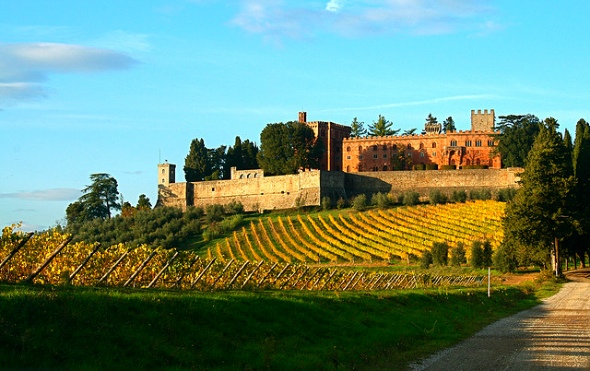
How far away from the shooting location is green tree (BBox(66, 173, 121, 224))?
117188 millimetres

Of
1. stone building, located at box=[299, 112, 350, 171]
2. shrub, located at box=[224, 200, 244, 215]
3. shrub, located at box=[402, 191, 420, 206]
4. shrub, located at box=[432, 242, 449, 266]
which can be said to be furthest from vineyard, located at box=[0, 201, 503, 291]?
stone building, located at box=[299, 112, 350, 171]

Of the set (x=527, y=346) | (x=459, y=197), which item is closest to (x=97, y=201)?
(x=459, y=197)

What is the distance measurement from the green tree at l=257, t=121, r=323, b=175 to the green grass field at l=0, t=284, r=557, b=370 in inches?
3427

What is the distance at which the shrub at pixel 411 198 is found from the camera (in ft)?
309

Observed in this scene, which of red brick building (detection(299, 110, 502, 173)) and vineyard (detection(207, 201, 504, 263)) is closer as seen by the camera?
vineyard (detection(207, 201, 504, 263))

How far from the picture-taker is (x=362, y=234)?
81500 millimetres

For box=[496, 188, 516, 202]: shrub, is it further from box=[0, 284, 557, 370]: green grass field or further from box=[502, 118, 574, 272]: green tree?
box=[0, 284, 557, 370]: green grass field

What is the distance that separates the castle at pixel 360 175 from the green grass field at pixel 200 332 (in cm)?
6907

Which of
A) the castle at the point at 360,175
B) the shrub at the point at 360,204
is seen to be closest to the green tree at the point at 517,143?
the castle at the point at 360,175

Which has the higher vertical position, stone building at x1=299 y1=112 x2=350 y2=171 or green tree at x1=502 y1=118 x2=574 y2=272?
stone building at x1=299 y1=112 x2=350 y2=171

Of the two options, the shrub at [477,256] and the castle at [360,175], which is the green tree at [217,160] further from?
the shrub at [477,256]

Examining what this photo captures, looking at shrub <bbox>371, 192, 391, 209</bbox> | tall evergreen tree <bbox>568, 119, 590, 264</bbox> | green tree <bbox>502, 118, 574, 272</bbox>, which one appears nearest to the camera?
green tree <bbox>502, 118, 574, 272</bbox>

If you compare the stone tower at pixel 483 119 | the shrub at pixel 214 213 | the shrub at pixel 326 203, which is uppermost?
the stone tower at pixel 483 119

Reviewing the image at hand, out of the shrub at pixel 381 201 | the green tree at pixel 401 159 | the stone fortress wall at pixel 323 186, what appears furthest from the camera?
the green tree at pixel 401 159
